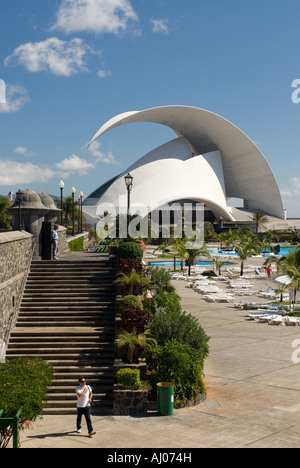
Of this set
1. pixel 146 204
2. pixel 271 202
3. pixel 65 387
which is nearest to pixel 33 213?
pixel 65 387

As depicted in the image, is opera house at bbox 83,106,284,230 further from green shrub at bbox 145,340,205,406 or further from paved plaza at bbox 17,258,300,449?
green shrub at bbox 145,340,205,406

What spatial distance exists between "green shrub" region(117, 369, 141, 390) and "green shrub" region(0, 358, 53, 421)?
187 centimetres

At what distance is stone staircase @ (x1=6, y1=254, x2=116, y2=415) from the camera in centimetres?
1170

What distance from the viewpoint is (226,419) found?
385 inches

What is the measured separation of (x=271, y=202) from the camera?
74.3 metres

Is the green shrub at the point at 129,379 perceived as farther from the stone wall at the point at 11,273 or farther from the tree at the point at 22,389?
the stone wall at the point at 11,273

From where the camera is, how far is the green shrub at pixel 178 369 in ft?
35.9

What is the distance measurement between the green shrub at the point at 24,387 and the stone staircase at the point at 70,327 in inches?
79.5

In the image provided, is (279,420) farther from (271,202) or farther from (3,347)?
(271,202)

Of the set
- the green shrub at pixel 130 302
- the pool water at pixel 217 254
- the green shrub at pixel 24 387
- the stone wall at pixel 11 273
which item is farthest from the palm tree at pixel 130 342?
the pool water at pixel 217 254

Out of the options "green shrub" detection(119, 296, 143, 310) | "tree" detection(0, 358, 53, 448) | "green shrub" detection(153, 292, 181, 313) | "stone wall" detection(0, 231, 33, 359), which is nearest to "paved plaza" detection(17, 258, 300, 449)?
"tree" detection(0, 358, 53, 448)

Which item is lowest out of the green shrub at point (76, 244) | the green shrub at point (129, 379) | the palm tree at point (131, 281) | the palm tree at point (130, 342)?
the green shrub at point (129, 379)

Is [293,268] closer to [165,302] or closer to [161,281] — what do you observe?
[161,281]
